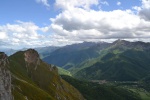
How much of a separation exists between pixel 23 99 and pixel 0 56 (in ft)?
119

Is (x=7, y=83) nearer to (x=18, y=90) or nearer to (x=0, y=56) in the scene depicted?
(x=0, y=56)

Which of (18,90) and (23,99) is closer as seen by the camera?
(23,99)

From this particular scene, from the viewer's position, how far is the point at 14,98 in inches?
6767

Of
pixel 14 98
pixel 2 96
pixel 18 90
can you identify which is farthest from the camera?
pixel 18 90

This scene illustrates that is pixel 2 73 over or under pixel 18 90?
over

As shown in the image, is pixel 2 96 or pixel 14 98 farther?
pixel 14 98

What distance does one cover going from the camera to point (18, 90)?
199875 mm

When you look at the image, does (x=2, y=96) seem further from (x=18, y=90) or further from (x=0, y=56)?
(x=18, y=90)

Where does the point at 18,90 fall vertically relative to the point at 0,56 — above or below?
below

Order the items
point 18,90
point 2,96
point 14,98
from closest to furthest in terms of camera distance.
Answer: point 2,96
point 14,98
point 18,90

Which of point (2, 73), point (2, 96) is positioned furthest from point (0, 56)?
point (2, 96)

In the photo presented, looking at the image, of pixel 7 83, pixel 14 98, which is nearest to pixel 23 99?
pixel 14 98

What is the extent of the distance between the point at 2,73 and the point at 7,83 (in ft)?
24.6

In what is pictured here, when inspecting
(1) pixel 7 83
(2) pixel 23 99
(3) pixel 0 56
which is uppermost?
(3) pixel 0 56
